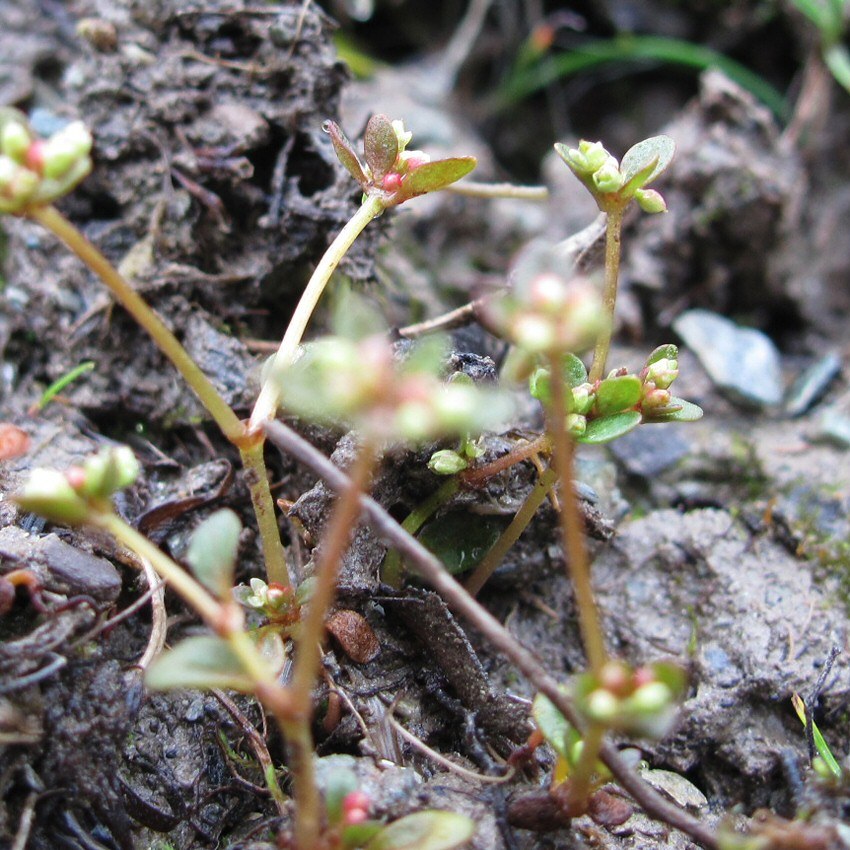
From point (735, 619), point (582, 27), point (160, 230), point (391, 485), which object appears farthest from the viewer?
point (582, 27)

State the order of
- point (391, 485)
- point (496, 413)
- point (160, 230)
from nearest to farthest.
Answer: point (496, 413)
point (391, 485)
point (160, 230)

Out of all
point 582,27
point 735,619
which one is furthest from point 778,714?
point 582,27

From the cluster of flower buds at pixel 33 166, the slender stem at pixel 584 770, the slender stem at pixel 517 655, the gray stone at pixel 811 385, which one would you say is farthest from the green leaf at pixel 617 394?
the gray stone at pixel 811 385

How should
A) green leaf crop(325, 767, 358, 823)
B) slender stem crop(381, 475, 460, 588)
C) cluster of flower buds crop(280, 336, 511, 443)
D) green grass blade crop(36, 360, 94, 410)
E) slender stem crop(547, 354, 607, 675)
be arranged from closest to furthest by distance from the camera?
1. cluster of flower buds crop(280, 336, 511, 443)
2. slender stem crop(547, 354, 607, 675)
3. green leaf crop(325, 767, 358, 823)
4. slender stem crop(381, 475, 460, 588)
5. green grass blade crop(36, 360, 94, 410)

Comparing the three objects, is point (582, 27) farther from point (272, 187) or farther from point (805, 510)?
point (805, 510)

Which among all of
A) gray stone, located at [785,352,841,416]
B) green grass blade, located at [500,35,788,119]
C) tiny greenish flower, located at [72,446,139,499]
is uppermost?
green grass blade, located at [500,35,788,119]

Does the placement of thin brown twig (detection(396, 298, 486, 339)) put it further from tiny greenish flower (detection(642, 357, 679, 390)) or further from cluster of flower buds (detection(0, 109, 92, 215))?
cluster of flower buds (detection(0, 109, 92, 215))

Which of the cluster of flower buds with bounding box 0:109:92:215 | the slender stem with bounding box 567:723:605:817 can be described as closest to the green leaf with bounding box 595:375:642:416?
the slender stem with bounding box 567:723:605:817
